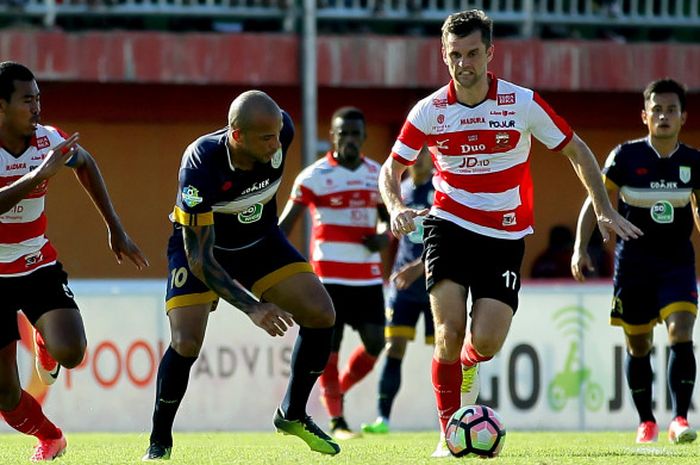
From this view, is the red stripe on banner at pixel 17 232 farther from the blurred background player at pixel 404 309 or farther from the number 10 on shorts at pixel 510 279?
the blurred background player at pixel 404 309

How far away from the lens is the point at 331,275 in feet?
43.3

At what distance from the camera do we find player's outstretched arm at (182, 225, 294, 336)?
8.16 meters

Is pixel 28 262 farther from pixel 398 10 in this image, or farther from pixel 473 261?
pixel 398 10

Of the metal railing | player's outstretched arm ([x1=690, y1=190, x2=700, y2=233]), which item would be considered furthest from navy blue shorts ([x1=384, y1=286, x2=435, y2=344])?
the metal railing

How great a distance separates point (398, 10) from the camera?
65.7 feet

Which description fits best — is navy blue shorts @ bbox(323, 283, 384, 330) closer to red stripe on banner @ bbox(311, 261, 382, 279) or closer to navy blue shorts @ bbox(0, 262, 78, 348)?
red stripe on banner @ bbox(311, 261, 382, 279)

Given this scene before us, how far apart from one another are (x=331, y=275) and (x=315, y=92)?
6.17 metres

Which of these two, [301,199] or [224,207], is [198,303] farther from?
[301,199]

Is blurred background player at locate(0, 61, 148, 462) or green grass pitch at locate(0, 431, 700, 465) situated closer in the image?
green grass pitch at locate(0, 431, 700, 465)

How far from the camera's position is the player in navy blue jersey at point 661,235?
11297 mm

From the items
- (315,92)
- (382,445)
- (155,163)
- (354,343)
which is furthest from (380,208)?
(155,163)

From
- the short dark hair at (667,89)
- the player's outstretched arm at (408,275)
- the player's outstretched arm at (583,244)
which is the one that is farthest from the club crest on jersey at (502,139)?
the player's outstretched arm at (408,275)

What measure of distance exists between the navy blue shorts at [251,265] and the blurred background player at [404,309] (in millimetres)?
4188

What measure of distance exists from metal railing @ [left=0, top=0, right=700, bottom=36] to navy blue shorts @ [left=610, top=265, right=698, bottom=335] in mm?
8730
